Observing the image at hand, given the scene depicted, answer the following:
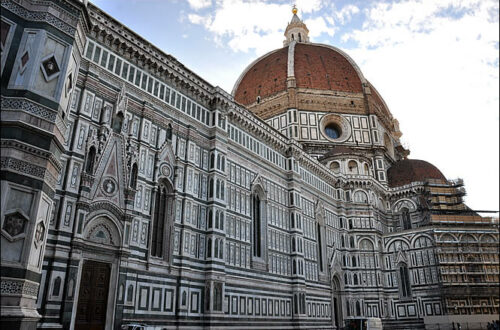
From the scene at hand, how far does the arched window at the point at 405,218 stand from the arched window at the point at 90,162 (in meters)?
35.4

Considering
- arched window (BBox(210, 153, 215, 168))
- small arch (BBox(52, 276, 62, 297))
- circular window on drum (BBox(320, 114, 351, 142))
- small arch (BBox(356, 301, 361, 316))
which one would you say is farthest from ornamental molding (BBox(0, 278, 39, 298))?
circular window on drum (BBox(320, 114, 351, 142))

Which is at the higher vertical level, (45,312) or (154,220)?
(154,220)

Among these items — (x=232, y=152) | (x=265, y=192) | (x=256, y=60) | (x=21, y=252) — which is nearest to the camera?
(x=21, y=252)

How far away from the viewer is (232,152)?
26516 millimetres

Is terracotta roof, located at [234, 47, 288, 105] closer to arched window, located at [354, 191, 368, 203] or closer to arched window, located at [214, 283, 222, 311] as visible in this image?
arched window, located at [354, 191, 368, 203]

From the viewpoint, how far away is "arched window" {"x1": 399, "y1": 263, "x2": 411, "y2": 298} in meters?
37.5

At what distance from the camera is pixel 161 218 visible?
66.4 ft

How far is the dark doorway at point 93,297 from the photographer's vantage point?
15.6m

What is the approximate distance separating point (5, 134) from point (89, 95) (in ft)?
37.0

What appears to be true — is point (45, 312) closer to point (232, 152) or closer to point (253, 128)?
point (232, 152)

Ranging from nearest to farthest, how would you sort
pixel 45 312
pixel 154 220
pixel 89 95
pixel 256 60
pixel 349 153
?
1. pixel 45 312
2. pixel 89 95
3. pixel 154 220
4. pixel 349 153
5. pixel 256 60

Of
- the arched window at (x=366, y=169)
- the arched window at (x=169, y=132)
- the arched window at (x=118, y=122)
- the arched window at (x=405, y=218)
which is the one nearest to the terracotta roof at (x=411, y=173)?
the arched window at (x=405, y=218)

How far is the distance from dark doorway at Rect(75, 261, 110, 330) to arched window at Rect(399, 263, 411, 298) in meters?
30.5

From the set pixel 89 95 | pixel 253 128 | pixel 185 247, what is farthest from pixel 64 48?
pixel 253 128
